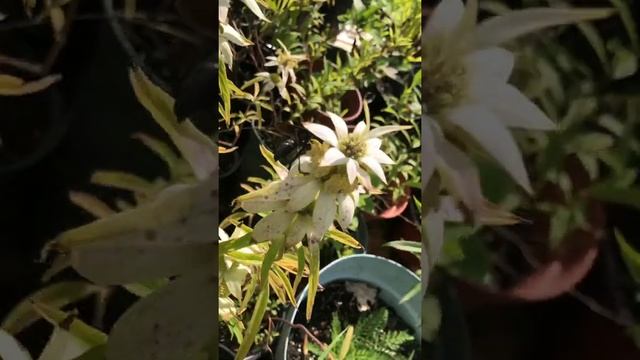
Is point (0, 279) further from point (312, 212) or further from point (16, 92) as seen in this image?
point (312, 212)

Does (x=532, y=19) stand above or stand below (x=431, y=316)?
above

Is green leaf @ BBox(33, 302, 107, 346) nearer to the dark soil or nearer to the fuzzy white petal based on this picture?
the fuzzy white petal

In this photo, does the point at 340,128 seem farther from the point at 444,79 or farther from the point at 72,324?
the point at 72,324

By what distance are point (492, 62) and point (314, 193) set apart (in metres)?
0.27

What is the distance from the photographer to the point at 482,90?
67cm

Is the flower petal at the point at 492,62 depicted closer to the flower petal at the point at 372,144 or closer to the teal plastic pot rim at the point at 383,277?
the flower petal at the point at 372,144

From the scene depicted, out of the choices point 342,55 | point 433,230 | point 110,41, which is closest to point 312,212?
point 433,230

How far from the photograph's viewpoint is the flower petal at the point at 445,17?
65 centimetres

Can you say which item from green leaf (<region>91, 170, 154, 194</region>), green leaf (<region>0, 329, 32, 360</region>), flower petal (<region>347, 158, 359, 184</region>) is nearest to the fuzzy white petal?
flower petal (<region>347, 158, 359, 184</region>)

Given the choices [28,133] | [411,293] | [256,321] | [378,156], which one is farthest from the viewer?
[411,293]

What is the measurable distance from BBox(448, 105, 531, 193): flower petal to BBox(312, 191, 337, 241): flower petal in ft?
0.70

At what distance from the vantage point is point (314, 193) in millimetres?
848

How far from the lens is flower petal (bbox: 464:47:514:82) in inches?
26.1

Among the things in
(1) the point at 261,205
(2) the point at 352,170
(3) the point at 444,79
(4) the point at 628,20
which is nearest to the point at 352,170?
(2) the point at 352,170
